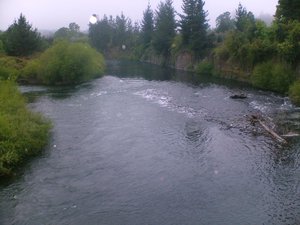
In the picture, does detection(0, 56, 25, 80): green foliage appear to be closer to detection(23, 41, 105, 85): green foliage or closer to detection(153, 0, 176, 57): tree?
detection(23, 41, 105, 85): green foliage

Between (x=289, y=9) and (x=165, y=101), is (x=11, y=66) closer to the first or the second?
(x=165, y=101)

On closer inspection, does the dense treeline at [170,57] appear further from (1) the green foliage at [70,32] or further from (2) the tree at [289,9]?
(1) the green foliage at [70,32]

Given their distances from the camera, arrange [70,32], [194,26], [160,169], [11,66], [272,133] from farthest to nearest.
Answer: [70,32]
[194,26]
[11,66]
[272,133]
[160,169]

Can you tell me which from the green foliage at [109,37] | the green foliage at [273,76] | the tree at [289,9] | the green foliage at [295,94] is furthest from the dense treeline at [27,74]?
the green foliage at [109,37]

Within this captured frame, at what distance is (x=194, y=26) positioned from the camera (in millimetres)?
83500

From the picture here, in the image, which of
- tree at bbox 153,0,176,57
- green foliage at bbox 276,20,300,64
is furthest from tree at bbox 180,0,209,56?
green foliage at bbox 276,20,300,64

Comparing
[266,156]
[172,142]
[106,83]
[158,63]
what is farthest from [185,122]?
[158,63]

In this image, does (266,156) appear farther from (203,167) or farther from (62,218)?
(62,218)

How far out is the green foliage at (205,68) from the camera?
77.1 metres

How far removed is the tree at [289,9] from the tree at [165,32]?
3748 centimetres

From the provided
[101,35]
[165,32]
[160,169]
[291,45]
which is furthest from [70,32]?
[160,169]

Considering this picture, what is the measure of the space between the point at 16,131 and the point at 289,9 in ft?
148

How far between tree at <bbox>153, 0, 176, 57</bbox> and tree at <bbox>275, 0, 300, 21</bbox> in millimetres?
37482

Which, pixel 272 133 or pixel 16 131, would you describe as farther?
pixel 272 133
